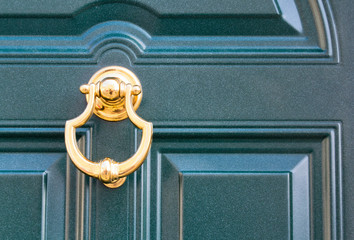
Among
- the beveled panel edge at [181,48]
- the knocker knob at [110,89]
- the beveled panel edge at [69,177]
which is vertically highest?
the beveled panel edge at [181,48]

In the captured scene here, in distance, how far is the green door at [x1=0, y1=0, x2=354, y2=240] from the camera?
16.0 inches

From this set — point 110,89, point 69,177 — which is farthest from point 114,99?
point 69,177

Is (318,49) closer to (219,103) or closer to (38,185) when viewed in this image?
(219,103)

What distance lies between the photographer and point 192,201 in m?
0.41

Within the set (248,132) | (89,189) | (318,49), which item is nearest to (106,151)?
(89,189)

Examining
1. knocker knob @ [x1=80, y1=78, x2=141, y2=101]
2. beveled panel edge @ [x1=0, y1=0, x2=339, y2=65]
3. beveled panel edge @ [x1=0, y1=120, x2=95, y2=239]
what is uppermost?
beveled panel edge @ [x1=0, y1=0, x2=339, y2=65]

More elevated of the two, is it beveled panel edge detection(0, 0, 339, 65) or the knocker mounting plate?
beveled panel edge detection(0, 0, 339, 65)

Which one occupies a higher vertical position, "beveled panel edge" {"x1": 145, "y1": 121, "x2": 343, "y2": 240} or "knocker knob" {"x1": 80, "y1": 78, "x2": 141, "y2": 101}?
"knocker knob" {"x1": 80, "y1": 78, "x2": 141, "y2": 101}

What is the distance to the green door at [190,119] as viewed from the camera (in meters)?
0.41

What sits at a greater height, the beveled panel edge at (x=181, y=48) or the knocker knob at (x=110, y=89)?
the beveled panel edge at (x=181, y=48)

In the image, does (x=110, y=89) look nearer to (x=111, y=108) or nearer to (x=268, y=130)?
(x=111, y=108)

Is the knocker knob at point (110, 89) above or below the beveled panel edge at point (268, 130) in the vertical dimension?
above

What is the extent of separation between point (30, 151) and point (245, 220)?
10.3 inches

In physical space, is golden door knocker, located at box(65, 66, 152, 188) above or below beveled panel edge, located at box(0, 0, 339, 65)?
below
